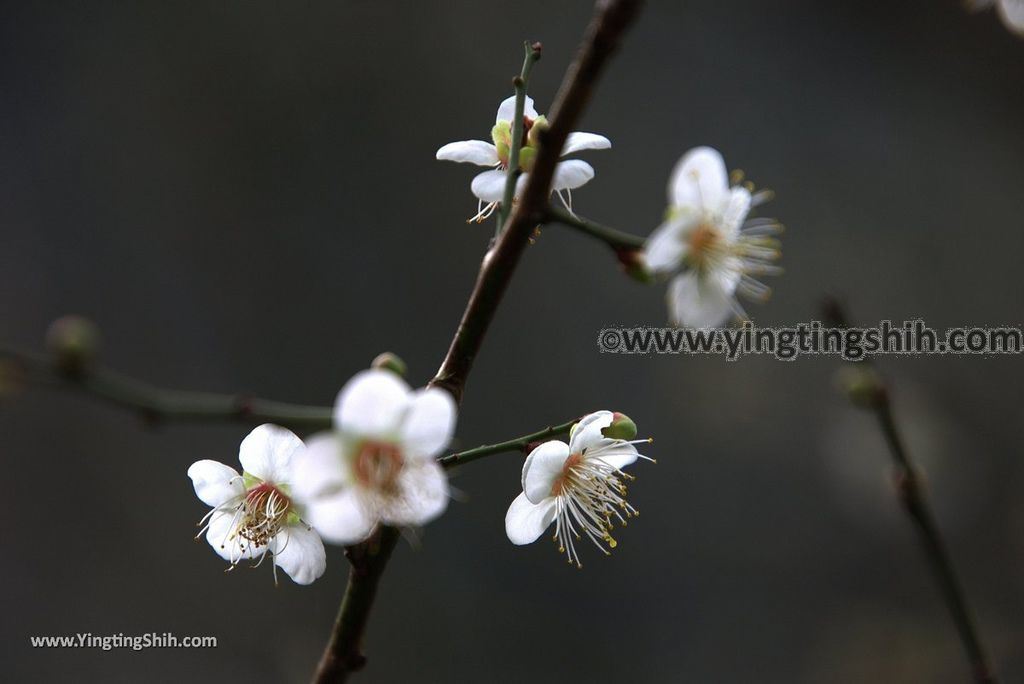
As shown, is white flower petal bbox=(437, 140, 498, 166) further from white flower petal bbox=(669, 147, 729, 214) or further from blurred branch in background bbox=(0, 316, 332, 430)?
blurred branch in background bbox=(0, 316, 332, 430)

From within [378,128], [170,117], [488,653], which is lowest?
[488,653]

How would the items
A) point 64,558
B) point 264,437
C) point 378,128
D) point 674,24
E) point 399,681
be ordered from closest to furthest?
point 264,437 < point 64,558 < point 399,681 < point 378,128 < point 674,24

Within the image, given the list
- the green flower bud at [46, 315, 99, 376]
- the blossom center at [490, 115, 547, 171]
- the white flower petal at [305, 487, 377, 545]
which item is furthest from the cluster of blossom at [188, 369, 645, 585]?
the blossom center at [490, 115, 547, 171]

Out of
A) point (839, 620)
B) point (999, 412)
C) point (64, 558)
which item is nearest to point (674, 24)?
point (999, 412)

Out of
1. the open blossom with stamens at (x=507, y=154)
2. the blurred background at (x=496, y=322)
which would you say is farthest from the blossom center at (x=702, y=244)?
the blurred background at (x=496, y=322)

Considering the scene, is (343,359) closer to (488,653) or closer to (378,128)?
(378,128)

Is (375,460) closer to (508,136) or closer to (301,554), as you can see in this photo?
(301,554)
